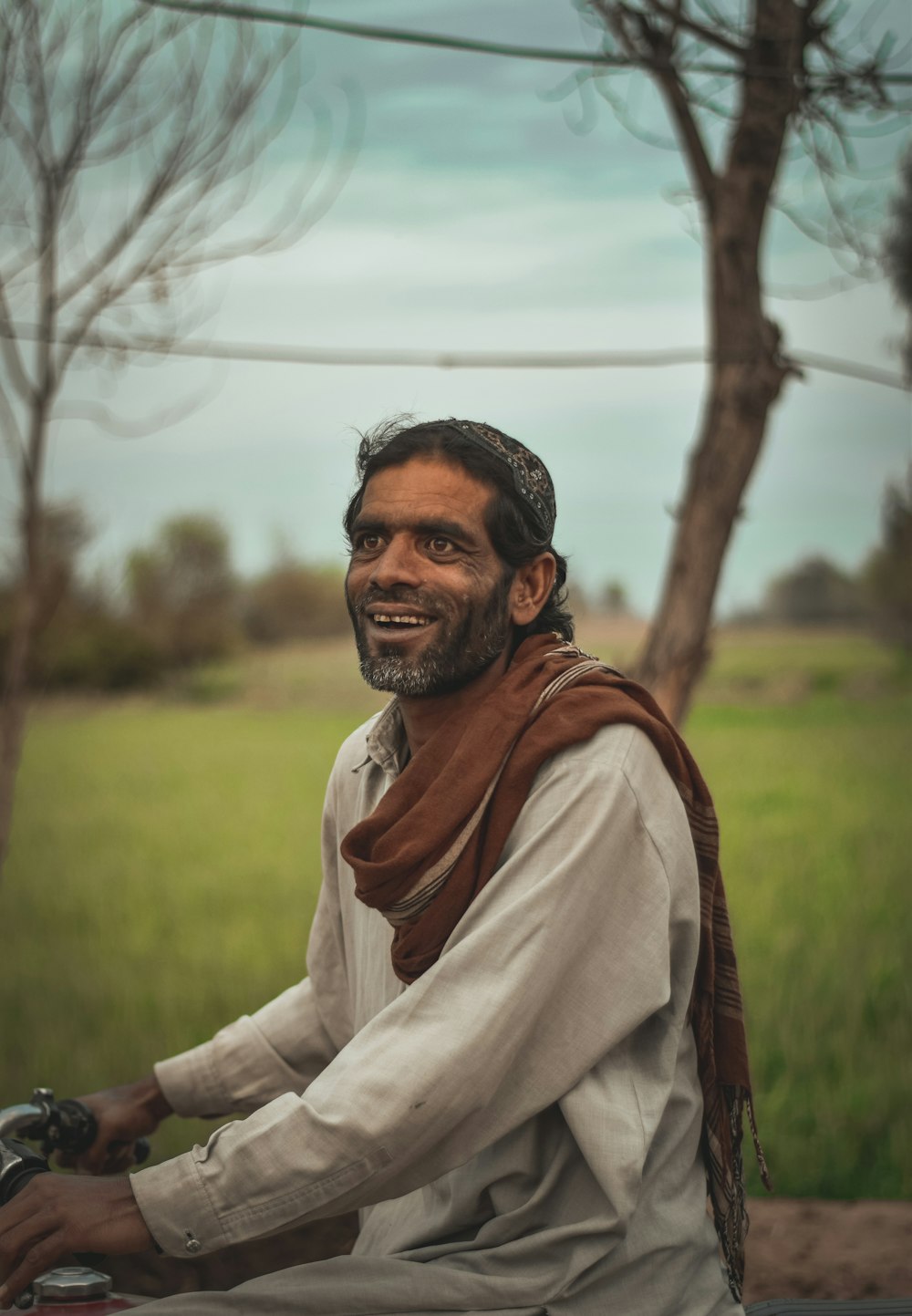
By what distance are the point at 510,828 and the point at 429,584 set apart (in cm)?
41

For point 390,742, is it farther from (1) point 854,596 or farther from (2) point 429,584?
(1) point 854,596

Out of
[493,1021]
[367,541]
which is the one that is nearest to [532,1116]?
[493,1021]

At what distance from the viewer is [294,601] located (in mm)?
20562

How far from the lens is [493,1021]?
5.04 feet

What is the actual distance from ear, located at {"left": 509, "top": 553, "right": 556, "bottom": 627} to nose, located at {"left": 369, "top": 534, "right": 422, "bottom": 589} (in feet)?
0.55

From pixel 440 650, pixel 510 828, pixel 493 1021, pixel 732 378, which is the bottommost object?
pixel 493 1021

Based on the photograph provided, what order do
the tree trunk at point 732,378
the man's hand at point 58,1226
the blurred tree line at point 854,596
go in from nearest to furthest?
the man's hand at point 58,1226 < the tree trunk at point 732,378 < the blurred tree line at point 854,596

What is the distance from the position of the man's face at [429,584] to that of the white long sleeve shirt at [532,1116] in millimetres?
298

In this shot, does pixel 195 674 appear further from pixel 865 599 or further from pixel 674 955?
pixel 674 955

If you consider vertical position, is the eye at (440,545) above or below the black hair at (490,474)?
below

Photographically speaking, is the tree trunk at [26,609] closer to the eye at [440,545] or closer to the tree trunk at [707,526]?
the tree trunk at [707,526]

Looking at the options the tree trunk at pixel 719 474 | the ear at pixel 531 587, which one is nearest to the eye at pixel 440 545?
the ear at pixel 531 587

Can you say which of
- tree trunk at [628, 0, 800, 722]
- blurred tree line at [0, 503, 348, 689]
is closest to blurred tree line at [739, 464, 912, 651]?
blurred tree line at [0, 503, 348, 689]

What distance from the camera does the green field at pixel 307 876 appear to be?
499cm
